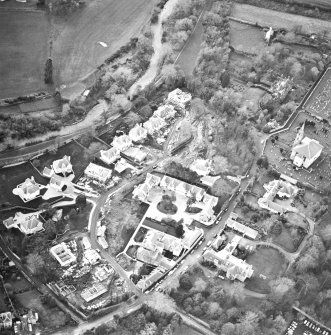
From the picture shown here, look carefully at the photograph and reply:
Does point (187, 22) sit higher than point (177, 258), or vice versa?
point (187, 22)

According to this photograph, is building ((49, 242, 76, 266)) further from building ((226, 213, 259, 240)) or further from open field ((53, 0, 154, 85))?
open field ((53, 0, 154, 85))

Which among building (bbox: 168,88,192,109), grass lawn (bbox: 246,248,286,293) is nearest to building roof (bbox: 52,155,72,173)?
building (bbox: 168,88,192,109)

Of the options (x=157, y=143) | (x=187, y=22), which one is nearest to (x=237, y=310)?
(x=157, y=143)

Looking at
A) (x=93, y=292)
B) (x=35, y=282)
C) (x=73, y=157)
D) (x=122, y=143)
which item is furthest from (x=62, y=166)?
(x=93, y=292)

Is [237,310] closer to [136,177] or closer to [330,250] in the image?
[330,250]

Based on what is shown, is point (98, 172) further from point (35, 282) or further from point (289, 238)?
point (289, 238)
